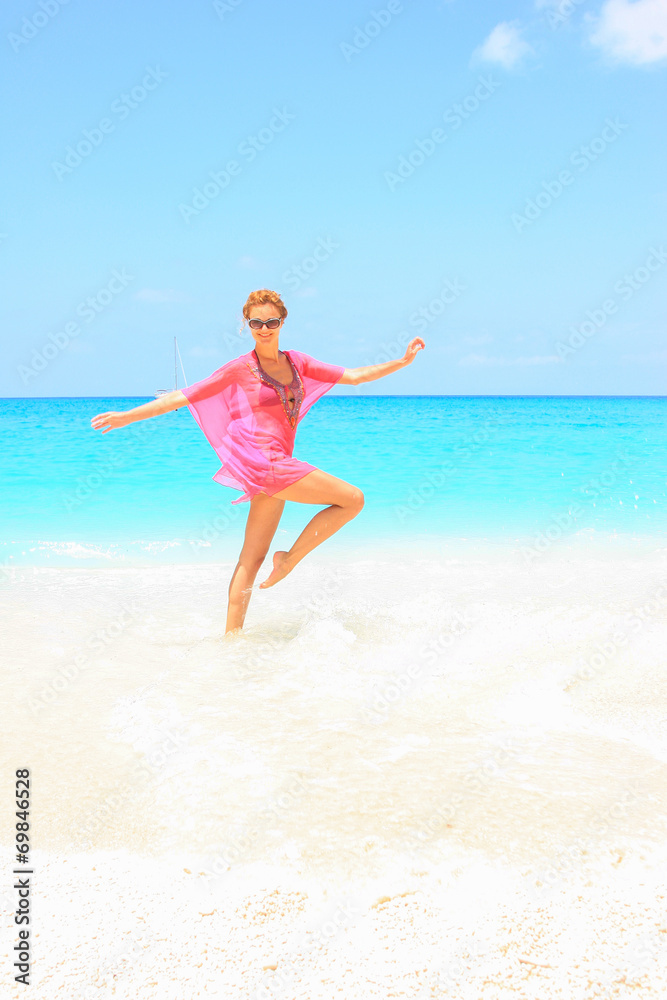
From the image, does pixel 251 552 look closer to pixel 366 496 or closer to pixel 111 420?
pixel 111 420

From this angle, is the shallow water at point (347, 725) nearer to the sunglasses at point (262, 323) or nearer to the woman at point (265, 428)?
the woman at point (265, 428)

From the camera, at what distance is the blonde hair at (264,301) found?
3.79m

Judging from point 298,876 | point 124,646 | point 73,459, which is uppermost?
point 298,876

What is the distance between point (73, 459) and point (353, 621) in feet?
44.9

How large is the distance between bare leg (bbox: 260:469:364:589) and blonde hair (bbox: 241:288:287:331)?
0.89 m

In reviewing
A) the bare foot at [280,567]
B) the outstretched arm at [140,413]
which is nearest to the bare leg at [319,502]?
the bare foot at [280,567]

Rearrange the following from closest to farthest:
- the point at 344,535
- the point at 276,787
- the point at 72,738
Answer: the point at 276,787 < the point at 72,738 < the point at 344,535

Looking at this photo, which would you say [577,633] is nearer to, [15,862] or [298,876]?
[298,876]

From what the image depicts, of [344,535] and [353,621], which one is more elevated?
[353,621]

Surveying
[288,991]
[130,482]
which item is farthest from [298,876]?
[130,482]

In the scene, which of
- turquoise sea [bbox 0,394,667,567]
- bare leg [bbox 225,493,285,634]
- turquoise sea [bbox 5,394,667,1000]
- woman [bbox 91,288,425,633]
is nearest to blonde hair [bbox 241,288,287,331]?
woman [bbox 91,288,425,633]

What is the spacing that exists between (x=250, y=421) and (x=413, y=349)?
110cm

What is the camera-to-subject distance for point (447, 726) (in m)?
2.85

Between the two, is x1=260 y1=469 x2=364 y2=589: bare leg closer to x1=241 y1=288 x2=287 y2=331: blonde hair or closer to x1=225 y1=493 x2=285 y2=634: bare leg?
x1=225 y1=493 x2=285 y2=634: bare leg
